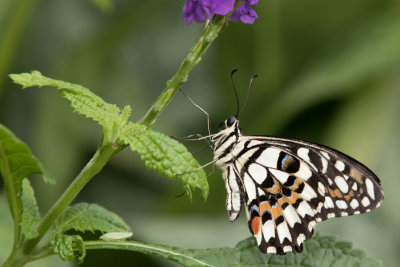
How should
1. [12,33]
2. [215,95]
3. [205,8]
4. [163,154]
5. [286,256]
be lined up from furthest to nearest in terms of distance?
1. [215,95]
2. [12,33]
3. [286,256]
4. [205,8]
5. [163,154]

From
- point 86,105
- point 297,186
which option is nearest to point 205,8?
point 86,105

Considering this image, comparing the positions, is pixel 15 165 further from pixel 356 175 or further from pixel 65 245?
pixel 356 175

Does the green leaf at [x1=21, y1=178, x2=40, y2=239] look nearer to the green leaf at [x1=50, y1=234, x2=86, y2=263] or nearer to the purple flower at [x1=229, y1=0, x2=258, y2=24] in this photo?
the green leaf at [x1=50, y1=234, x2=86, y2=263]

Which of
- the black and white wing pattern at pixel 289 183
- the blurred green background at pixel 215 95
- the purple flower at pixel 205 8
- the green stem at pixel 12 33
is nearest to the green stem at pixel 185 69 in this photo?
the purple flower at pixel 205 8

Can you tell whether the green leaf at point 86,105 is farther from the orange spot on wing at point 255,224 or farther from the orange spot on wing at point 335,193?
the orange spot on wing at point 335,193

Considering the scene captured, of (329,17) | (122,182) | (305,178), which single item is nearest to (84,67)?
(122,182)

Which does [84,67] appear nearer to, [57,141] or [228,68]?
[57,141]
